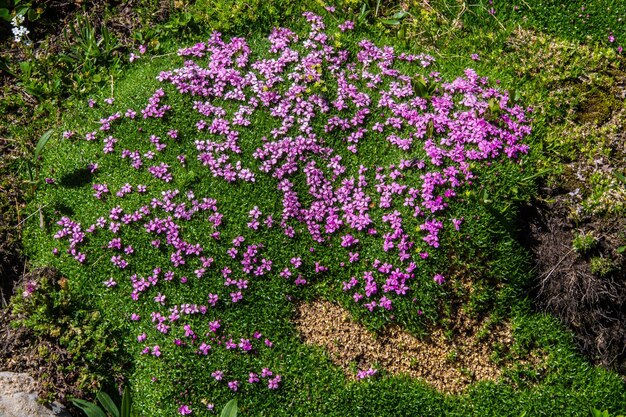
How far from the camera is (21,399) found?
505 cm

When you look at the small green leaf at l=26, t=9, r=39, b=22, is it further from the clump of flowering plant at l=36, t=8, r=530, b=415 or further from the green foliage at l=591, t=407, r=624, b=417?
the green foliage at l=591, t=407, r=624, b=417

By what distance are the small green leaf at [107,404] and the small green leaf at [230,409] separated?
96 cm

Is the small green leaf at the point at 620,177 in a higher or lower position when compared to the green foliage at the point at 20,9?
lower

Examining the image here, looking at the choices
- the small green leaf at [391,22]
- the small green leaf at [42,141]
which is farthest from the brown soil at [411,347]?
the small green leaf at [391,22]

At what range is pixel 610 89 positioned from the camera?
6.30 m

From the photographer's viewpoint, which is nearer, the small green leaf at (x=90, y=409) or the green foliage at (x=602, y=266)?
the small green leaf at (x=90, y=409)

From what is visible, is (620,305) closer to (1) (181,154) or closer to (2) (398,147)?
(2) (398,147)

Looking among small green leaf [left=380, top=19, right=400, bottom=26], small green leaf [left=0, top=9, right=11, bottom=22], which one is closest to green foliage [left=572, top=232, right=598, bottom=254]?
small green leaf [left=380, top=19, right=400, bottom=26]

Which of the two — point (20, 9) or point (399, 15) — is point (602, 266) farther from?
point (20, 9)

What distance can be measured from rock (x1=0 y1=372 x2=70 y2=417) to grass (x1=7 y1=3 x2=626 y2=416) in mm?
751

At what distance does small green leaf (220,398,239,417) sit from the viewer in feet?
16.7

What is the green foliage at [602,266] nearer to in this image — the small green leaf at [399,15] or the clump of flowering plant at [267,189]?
the clump of flowering plant at [267,189]

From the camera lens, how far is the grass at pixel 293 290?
537 cm

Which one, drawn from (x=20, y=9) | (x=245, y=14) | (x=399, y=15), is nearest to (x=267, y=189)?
(x=245, y=14)
